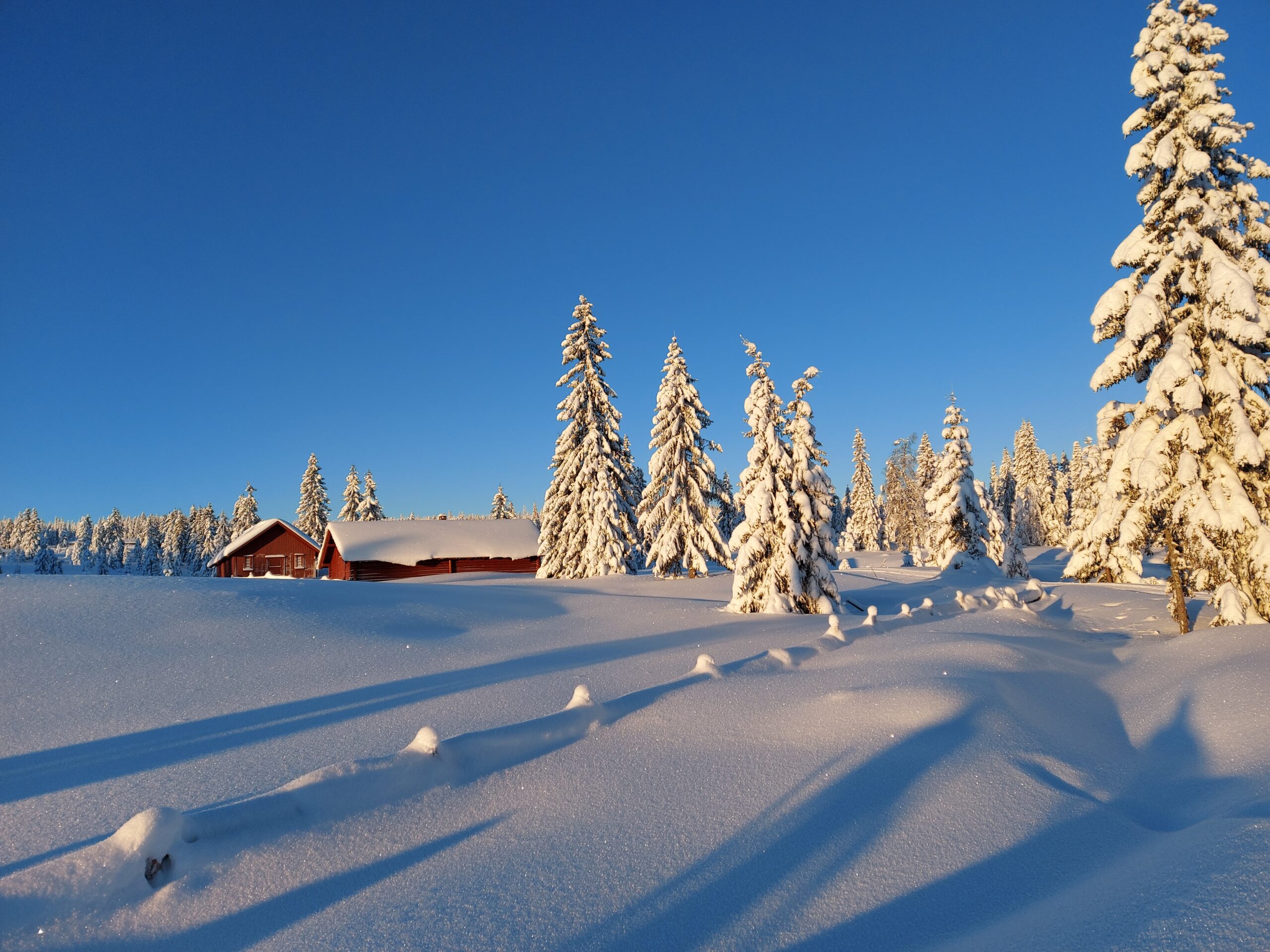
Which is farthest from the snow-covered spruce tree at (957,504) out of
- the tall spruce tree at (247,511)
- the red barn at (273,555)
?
the tall spruce tree at (247,511)

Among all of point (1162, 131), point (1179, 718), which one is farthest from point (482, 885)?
point (1162, 131)

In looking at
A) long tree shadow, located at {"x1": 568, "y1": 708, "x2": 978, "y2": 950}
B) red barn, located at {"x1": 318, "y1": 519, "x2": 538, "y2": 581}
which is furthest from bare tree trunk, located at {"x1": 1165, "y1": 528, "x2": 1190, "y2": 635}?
red barn, located at {"x1": 318, "y1": 519, "x2": 538, "y2": 581}

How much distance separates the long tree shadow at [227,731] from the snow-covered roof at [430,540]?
118ft

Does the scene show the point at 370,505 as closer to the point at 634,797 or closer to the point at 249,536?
the point at 249,536

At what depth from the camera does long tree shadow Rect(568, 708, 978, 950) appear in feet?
11.5

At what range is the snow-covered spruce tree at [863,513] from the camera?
76938 mm

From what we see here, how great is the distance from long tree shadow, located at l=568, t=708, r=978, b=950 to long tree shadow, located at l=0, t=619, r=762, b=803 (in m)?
4.91

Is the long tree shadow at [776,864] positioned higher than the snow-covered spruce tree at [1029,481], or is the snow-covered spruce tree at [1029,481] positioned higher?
the snow-covered spruce tree at [1029,481]

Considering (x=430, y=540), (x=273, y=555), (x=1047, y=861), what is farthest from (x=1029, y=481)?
(x=1047, y=861)

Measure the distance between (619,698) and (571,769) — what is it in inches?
62.8

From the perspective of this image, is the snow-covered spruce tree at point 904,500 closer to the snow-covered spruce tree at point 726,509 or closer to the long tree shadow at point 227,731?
the snow-covered spruce tree at point 726,509

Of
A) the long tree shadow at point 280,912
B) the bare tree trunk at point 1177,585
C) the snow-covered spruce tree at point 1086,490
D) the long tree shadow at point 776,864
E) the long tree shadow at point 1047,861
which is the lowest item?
the long tree shadow at point 1047,861

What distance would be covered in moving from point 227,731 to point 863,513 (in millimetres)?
77625

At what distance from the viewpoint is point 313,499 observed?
68.5m
